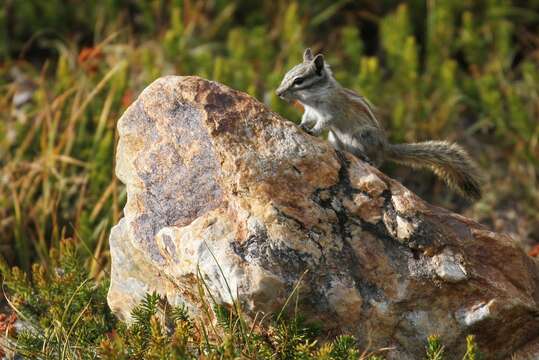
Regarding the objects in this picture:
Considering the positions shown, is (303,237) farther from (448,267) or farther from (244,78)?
(244,78)

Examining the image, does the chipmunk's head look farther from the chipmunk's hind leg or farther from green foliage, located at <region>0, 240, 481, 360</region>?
green foliage, located at <region>0, 240, 481, 360</region>

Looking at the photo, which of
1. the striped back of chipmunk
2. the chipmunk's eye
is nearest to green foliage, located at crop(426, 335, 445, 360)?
the striped back of chipmunk

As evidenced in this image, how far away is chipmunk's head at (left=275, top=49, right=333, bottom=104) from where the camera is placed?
446cm

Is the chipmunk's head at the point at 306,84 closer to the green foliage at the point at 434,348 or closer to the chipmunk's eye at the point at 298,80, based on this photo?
the chipmunk's eye at the point at 298,80

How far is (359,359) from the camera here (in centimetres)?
329

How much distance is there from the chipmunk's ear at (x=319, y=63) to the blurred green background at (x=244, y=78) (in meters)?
1.50

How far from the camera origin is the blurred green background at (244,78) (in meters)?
5.93

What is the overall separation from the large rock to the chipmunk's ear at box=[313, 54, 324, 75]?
35.7 inches

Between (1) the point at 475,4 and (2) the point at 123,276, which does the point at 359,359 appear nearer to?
(2) the point at 123,276

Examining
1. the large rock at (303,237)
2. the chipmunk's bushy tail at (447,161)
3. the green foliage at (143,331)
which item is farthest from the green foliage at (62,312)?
the chipmunk's bushy tail at (447,161)

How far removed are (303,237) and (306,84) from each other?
1345 mm

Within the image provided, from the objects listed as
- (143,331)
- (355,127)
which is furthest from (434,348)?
(355,127)

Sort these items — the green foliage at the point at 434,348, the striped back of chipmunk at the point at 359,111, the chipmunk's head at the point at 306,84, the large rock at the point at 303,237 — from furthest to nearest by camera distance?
1. the striped back of chipmunk at the point at 359,111
2. the chipmunk's head at the point at 306,84
3. the large rock at the point at 303,237
4. the green foliage at the point at 434,348

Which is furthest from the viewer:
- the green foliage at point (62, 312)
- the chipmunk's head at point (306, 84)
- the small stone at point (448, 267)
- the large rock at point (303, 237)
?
the chipmunk's head at point (306, 84)
